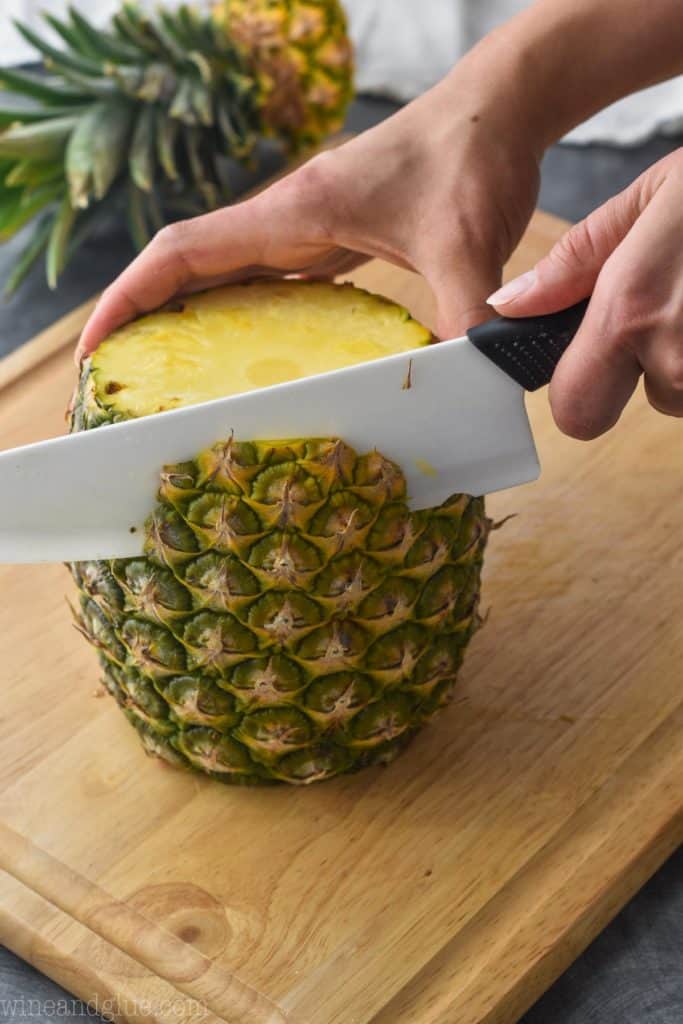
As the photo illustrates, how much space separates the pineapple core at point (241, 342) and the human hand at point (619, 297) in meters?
0.15

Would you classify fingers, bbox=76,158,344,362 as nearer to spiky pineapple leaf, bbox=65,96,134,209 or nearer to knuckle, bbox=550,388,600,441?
knuckle, bbox=550,388,600,441

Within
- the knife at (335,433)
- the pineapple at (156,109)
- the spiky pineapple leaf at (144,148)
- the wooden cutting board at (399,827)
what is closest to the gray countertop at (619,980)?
the wooden cutting board at (399,827)

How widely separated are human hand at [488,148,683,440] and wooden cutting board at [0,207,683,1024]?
14.2 inches

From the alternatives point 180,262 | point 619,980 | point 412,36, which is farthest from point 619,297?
point 412,36

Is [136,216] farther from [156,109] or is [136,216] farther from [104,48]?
[104,48]

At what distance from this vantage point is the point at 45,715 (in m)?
1.49

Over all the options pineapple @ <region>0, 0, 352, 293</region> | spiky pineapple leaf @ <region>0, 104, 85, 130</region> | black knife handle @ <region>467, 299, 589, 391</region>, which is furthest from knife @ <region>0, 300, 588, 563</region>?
spiky pineapple leaf @ <region>0, 104, 85, 130</region>

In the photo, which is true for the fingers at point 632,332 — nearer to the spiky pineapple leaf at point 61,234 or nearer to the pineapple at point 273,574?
the pineapple at point 273,574

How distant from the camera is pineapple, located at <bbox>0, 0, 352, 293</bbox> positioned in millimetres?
2033

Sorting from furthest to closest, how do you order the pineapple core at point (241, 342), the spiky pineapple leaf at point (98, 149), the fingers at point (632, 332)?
the spiky pineapple leaf at point (98, 149), the pineapple core at point (241, 342), the fingers at point (632, 332)

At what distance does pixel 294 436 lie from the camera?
47.6 inches

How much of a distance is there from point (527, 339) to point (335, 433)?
19 centimetres

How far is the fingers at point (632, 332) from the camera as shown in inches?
45.1

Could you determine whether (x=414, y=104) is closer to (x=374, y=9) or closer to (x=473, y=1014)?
(x=473, y=1014)
